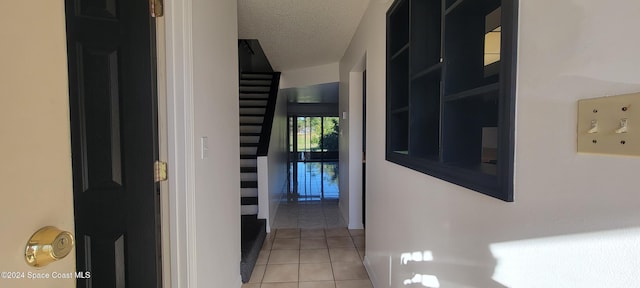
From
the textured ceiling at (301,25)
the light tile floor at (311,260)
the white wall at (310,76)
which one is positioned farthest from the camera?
the white wall at (310,76)

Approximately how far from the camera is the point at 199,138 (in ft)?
5.02

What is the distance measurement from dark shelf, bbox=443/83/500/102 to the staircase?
212 cm

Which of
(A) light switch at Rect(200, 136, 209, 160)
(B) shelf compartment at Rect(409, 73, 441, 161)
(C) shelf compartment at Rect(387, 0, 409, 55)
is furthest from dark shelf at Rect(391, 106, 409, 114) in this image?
(A) light switch at Rect(200, 136, 209, 160)

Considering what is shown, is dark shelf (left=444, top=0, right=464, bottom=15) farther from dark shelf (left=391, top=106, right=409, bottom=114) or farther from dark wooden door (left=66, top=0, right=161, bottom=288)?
dark wooden door (left=66, top=0, right=161, bottom=288)

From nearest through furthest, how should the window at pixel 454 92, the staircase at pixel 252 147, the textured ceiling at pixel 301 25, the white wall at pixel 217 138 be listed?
the window at pixel 454 92, the white wall at pixel 217 138, the textured ceiling at pixel 301 25, the staircase at pixel 252 147

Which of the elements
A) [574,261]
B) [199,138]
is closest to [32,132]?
[199,138]

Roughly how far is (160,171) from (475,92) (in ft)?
4.51

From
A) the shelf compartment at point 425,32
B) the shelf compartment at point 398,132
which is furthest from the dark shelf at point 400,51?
the shelf compartment at point 398,132

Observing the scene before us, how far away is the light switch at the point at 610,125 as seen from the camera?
0.50m

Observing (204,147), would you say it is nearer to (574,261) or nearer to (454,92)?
(454,92)

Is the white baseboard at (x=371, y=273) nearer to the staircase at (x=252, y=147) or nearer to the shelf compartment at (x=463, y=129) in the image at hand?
the staircase at (x=252, y=147)

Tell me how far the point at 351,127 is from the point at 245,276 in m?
2.12

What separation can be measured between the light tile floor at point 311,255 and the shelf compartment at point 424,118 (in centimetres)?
136

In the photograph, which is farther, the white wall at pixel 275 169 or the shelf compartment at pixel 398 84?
the white wall at pixel 275 169
